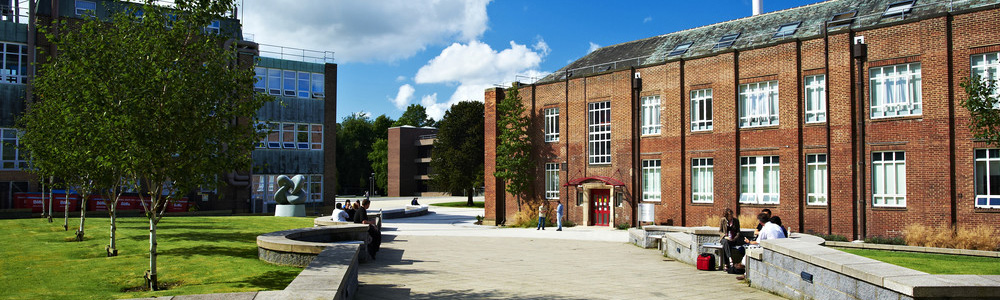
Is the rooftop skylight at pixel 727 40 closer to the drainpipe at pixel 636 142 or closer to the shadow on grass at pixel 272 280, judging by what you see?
the drainpipe at pixel 636 142

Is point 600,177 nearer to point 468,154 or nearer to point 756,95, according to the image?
point 756,95

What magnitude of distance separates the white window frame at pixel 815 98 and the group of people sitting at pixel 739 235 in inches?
617

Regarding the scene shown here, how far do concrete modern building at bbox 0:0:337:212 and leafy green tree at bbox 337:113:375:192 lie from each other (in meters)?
66.0

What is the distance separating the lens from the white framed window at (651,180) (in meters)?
34.3

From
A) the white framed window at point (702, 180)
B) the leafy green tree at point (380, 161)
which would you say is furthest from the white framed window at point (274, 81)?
the leafy green tree at point (380, 161)

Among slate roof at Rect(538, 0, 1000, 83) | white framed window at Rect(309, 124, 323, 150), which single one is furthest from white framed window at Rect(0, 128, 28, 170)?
slate roof at Rect(538, 0, 1000, 83)

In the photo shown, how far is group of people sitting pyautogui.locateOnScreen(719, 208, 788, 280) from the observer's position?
519 inches

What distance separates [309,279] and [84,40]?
850cm

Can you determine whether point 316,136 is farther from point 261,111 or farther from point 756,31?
point 756,31

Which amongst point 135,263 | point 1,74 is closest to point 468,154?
point 1,74

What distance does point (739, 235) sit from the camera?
14211 mm

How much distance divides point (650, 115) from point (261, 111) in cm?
2482

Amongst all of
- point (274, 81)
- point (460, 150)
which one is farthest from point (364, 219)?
point (460, 150)

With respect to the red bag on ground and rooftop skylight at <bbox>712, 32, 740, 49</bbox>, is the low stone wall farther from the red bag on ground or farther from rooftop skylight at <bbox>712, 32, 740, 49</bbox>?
rooftop skylight at <bbox>712, 32, 740, 49</bbox>
